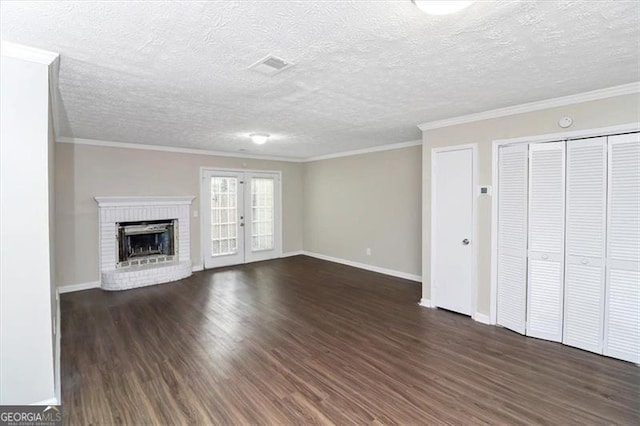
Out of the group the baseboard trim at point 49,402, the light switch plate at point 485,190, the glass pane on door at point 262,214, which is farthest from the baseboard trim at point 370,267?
the baseboard trim at point 49,402

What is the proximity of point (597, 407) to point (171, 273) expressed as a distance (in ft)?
19.4

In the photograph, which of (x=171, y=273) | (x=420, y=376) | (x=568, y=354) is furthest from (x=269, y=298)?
(x=568, y=354)

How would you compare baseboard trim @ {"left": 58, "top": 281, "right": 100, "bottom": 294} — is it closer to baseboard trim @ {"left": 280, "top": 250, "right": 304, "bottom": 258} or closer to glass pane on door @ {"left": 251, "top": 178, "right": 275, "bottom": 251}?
glass pane on door @ {"left": 251, "top": 178, "right": 275, "bottom": 251}

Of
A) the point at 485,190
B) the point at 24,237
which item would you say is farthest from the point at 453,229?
the point at 24,237

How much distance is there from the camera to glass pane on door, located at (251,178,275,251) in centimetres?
743

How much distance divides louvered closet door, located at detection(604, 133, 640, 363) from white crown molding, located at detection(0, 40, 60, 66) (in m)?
4.69

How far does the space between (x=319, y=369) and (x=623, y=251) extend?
3024 millimetres

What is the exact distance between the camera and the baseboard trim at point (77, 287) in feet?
16.3

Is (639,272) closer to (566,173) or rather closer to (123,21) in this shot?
(566,173)

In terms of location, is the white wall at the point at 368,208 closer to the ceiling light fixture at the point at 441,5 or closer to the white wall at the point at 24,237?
the ceiling light fixture at the point at 441,5

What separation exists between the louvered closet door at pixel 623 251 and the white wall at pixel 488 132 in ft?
0.88

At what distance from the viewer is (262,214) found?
24.9 feet

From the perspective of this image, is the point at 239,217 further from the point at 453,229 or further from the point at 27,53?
the point at 27,53

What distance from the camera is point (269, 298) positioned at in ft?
15.5
